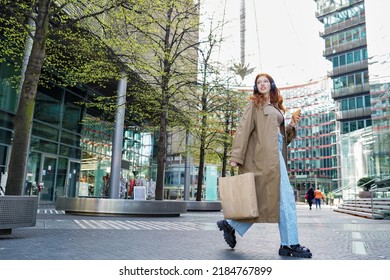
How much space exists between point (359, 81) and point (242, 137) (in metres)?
51.9

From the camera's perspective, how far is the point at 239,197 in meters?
4.09

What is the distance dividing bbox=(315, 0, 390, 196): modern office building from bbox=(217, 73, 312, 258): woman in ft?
73.4

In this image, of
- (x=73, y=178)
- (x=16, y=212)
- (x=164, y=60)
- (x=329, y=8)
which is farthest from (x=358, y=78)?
(x=16, y=212)

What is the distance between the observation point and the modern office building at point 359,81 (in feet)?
83.0

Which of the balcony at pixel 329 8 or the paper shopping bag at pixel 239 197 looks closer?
the paper shopping bag at pixel 239 197

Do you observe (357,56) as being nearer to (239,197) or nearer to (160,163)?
(160,163)

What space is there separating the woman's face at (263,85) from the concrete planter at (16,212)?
160 inches

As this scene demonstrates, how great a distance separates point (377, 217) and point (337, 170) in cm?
7090

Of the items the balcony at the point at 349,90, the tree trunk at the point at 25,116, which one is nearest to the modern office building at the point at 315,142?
the balcony at the point at 349,90

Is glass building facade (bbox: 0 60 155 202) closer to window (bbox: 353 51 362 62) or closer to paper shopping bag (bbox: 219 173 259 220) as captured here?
paper shopping bag (bbox: 219 173 259 220)

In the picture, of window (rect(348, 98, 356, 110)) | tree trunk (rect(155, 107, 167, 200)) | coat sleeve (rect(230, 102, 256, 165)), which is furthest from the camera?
window (rect(348, 98, 356, 110))

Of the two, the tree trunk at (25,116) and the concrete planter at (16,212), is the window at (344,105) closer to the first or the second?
the tree trunk at (25,116)

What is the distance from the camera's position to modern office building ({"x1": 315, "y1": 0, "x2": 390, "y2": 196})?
25312mm

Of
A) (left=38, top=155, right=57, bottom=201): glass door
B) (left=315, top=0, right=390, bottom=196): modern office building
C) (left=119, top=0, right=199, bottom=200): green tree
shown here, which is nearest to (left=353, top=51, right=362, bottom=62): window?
(left=315, top=0, right=390, bottom=196): modern office building
